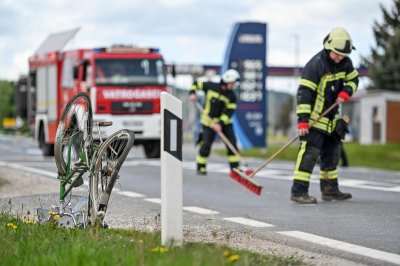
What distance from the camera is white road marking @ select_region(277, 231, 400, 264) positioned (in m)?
6.60

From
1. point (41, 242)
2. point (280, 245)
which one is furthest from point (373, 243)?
point (41, 242)

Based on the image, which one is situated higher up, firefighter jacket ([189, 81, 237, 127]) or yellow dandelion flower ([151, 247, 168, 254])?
firefighter jacket ([189, 81, 237, 127])

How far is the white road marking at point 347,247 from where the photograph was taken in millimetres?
6598

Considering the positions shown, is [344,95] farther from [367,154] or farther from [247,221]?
[367,154]

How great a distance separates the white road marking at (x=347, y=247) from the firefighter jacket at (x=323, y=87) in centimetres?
308

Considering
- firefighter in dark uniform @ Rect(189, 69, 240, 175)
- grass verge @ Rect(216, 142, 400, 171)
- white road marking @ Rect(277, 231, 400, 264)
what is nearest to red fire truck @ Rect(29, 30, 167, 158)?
firefighter in dark uniform @ Rect(189, 69, 240, 175)

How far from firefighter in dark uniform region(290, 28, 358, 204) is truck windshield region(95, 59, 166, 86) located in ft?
42.1

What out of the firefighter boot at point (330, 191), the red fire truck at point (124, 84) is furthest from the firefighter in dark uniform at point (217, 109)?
the red fire truck at point (124, 84)

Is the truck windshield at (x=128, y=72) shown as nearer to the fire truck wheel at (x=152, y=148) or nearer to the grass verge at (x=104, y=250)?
the fire truck wheel at (x=152, y=148)

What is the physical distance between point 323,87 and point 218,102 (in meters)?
6.24

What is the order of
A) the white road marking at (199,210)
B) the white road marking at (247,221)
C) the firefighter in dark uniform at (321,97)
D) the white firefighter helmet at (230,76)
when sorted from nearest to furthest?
the white road marking at (247,221) → the white road marking at (199,210) → the firefighter in dark uniform at (321,97) → the white firefighter helmet at (230,76)

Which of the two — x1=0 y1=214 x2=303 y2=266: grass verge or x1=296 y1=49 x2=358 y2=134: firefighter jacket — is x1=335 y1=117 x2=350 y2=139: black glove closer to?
x1=296 y1=49 x2=358 y2=134: firefighter jacket

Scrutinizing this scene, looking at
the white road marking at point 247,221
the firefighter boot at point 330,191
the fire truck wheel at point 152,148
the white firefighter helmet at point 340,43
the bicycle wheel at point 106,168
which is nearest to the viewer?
the bicycle wheel at point 106,168

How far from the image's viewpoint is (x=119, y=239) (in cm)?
654
